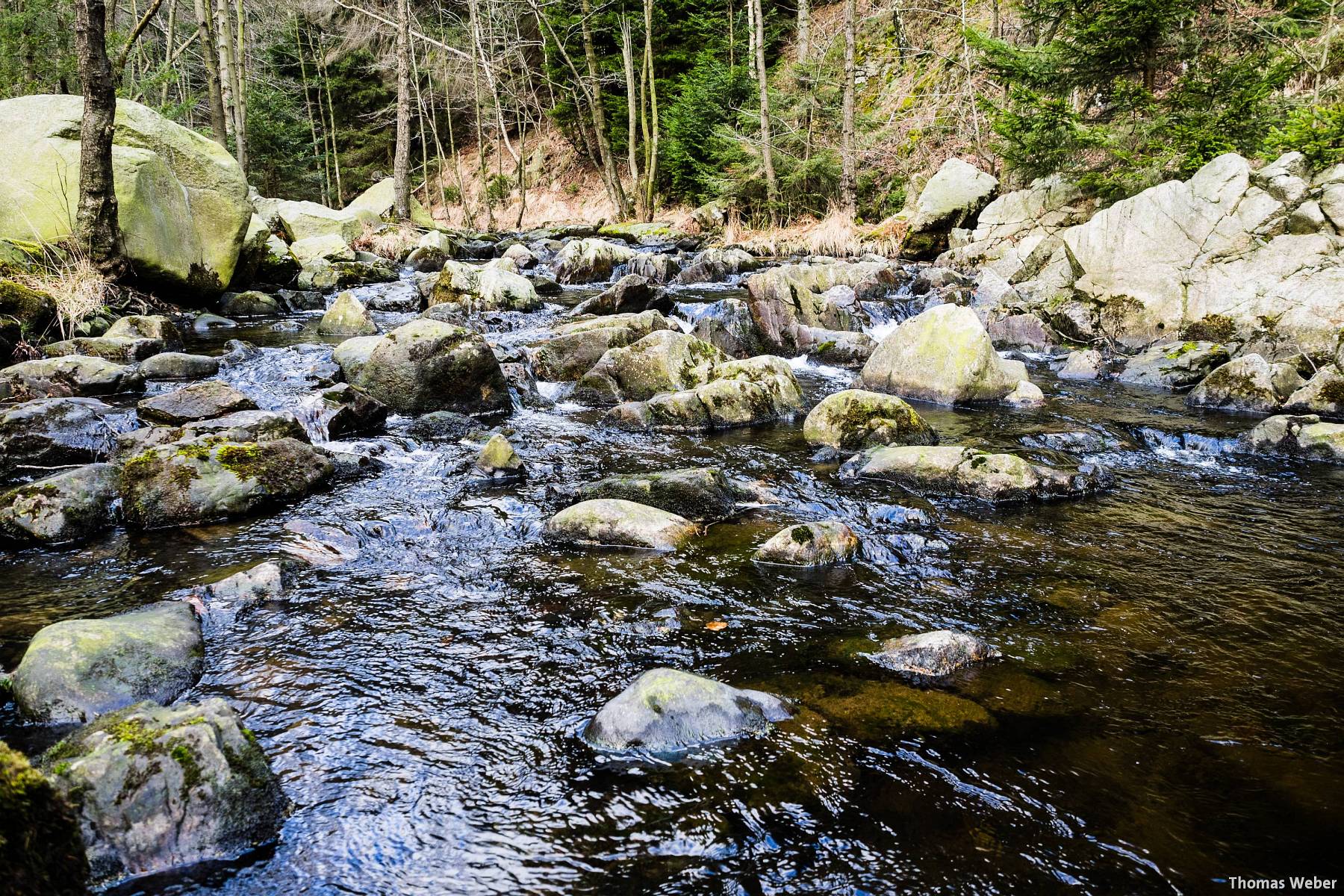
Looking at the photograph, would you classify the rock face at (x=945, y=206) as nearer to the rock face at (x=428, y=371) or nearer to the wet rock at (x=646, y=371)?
the wet rock at (x=646, y=371)

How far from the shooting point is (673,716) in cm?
327

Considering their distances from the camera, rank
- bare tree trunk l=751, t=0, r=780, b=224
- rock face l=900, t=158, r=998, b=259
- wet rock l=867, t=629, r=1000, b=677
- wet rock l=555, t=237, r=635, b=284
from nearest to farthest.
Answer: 1. wet rock l=867, t=629, r=1000, b=677
2. wet rock l=555, t=237, r=635, b=284
3. rock face l=900, t=158, r=998, b=259
4. bare tree trunk l=751, t=0, r=780, b=224

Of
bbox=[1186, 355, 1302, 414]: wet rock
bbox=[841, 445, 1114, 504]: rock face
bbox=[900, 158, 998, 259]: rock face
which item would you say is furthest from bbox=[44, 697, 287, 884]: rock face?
bbox=[900, 158, 998, 259]: rock face

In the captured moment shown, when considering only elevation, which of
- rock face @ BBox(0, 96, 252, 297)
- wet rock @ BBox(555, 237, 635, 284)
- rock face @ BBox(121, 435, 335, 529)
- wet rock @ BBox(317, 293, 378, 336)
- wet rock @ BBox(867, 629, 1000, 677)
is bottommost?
wet rock @ BBox(867, 629, 1000, 677)

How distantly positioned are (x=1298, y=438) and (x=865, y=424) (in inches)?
168

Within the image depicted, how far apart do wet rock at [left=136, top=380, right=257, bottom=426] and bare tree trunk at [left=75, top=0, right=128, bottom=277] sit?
501 centimetres

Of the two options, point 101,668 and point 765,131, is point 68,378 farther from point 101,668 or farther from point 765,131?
point 765,131

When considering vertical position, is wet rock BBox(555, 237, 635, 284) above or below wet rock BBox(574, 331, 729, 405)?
above

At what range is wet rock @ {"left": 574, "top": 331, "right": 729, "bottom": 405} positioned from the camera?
9.24 metres

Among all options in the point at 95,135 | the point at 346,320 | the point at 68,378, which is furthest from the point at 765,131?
the point at 68,378

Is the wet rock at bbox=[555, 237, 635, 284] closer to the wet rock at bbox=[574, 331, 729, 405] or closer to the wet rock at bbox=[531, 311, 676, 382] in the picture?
the wet rock at bbox=[531, 311, 676, 382]

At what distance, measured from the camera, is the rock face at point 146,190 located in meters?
10.7

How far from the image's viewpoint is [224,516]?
5703 millimetres

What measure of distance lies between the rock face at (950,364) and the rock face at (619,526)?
5298mm
